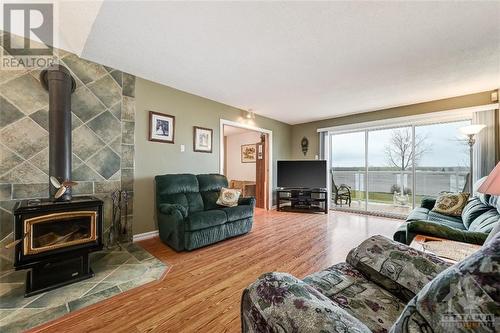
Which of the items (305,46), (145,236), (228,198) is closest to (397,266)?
(305,46)

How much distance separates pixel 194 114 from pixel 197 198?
1570 mm

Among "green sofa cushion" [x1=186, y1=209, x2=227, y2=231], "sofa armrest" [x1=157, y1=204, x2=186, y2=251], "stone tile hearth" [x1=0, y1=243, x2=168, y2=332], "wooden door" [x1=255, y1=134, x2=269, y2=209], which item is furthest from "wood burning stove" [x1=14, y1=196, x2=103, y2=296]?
"wooden door" [x1=255, y1=134, x2=269, y2=209]

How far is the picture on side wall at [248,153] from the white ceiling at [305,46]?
322 cm

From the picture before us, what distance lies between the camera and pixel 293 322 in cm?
68

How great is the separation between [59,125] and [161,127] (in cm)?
138

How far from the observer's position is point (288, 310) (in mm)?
722

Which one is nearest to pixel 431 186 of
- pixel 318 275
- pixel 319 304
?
pixel 318 275

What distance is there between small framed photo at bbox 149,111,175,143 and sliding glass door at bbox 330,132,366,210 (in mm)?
4214

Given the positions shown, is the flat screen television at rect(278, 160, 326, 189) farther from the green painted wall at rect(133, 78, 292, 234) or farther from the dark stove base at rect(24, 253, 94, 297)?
the dark stove base at rect(24, 253, 94, 297)

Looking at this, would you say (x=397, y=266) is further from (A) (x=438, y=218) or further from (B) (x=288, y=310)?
(A) (x=438, y=218)

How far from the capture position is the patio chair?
542 centimetres

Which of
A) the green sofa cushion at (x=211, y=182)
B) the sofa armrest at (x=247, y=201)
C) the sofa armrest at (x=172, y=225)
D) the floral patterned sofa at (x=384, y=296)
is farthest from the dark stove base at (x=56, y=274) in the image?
the sofa armrest at (x=247, y=201)

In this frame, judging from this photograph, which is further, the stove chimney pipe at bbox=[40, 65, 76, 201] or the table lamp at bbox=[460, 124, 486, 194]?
the table lamp at bbox=[460, 124, 486, 194]

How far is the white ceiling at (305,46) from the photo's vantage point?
5.85 feet
